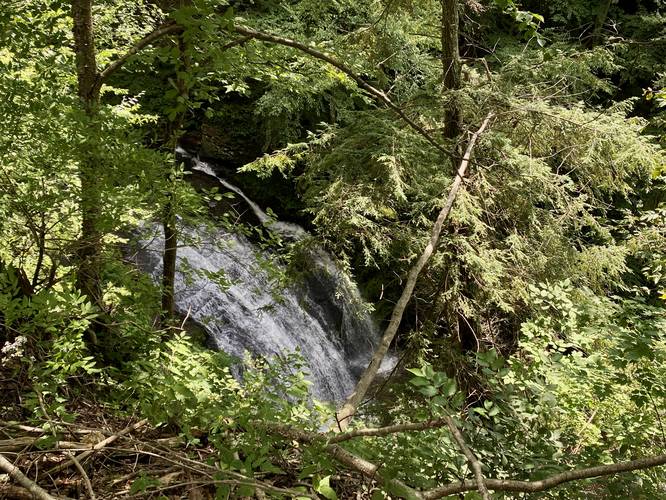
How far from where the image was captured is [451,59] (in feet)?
17.4

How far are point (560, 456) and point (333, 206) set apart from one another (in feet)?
9.69

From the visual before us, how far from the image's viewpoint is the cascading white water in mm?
6809

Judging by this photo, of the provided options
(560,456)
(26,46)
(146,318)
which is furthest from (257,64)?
(560,456)

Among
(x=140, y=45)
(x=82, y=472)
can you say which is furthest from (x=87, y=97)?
(x=82, y=472)

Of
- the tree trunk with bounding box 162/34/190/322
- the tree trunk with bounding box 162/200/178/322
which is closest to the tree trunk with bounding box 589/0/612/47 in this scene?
the tree trunk with bounding box 162/34/190/322

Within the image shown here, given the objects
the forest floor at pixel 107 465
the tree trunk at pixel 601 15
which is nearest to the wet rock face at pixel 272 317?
the forest floor at pixel 107 465

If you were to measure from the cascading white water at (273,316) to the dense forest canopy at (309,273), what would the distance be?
0.72 feet

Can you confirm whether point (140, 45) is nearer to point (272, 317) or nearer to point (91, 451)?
point (91, 451)

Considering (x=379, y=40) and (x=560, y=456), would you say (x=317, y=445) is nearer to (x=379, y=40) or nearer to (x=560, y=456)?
(x=560, y=456)

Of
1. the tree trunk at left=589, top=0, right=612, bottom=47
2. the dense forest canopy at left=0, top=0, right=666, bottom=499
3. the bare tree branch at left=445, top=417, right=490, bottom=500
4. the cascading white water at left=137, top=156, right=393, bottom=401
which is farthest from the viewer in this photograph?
the tree trunk at left=589, top=0, right=612, bottom=47

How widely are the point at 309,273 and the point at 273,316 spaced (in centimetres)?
263

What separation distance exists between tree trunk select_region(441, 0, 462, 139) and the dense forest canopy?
0.8 inches

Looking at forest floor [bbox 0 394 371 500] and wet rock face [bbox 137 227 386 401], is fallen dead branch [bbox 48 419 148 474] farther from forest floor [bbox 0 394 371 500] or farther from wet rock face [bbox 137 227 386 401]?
wet rock face [bbox 137 227 386 401]

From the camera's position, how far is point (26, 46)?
2643 millimetres
